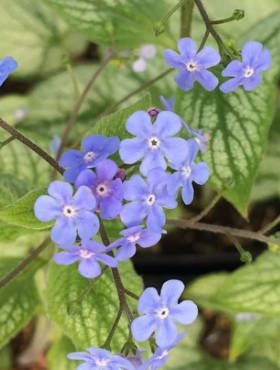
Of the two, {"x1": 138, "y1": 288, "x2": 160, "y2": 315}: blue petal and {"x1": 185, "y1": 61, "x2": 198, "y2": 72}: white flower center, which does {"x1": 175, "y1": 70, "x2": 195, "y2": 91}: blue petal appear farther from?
{"x1": 138, "y1": 288, "x2": 160, "y2": 315}: blue petal

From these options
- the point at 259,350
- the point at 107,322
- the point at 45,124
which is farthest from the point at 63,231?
the point at 259,350

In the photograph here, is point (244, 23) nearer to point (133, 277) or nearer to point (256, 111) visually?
point (256, 111)

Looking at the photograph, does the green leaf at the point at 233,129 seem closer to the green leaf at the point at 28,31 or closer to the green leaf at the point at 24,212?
the green leaf at the point at 24,212

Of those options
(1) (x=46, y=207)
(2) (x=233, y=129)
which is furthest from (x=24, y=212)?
(2) (x=233, y=129)

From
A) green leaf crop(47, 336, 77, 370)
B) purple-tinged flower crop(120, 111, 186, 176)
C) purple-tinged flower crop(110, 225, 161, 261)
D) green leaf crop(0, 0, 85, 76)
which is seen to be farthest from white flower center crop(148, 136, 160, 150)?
green leaf crop(0, 0, 85, 76)

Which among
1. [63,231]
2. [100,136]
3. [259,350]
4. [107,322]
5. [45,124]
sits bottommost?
[259,350]

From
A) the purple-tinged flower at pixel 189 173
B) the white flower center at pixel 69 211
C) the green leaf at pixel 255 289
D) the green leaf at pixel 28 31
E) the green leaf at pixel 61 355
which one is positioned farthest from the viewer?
the green leaf at pixel 28 31

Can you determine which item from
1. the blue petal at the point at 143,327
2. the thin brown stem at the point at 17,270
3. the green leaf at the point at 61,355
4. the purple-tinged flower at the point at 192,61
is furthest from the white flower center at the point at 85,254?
the green leaf at the point at 61,355
